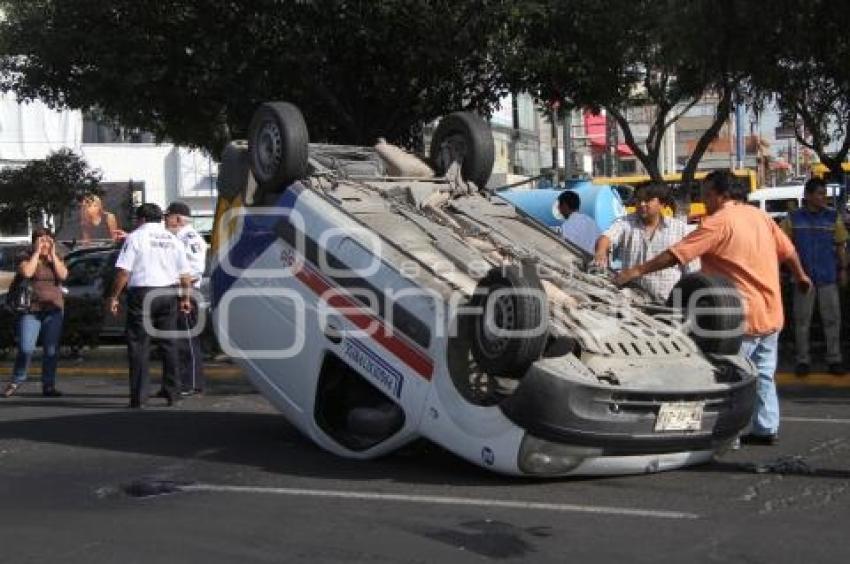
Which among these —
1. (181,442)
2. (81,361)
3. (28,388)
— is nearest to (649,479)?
(181,442)

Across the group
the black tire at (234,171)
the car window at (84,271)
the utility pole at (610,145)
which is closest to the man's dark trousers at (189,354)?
the black tire at (234,171)

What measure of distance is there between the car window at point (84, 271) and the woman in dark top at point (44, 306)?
4.88m

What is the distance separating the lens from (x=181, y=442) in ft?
27.4

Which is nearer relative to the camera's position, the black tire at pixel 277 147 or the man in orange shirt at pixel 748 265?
the man in orange shirt at pixel 748 265

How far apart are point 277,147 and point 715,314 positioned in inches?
116

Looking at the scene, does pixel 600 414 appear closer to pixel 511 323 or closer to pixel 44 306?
pixel 511 323

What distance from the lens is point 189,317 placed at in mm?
10703

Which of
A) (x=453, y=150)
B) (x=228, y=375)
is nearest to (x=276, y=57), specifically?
(x=228, y=375)

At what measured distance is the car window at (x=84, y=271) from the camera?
16.3 meters

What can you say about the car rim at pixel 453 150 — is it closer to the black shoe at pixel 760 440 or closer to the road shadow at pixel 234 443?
the road shadow at pixel 234 443

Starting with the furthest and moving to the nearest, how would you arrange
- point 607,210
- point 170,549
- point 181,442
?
1. point 607,210
2. point 181,442
3. point 170,549

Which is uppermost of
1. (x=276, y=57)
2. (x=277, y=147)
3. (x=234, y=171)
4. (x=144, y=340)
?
(x=276, y=57)

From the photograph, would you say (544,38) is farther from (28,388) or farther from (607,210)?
(28,388)

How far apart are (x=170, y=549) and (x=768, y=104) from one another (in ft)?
47.1
